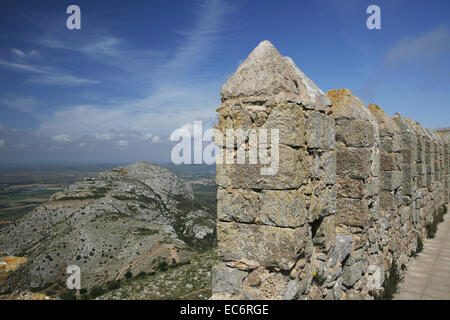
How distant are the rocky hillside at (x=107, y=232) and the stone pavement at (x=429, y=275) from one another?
56.6 ft

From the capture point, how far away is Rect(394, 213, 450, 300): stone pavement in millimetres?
4680

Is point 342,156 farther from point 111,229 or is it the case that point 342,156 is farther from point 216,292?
point 111,229

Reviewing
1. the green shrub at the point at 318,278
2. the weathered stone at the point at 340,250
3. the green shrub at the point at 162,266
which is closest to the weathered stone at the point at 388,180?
→ the weathered stone at the point at 340,250

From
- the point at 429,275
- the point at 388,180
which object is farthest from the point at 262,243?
the point at 429,275

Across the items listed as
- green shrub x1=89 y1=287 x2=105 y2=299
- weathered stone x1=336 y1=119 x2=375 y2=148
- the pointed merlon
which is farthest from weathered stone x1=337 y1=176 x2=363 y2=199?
green shrub x1=89 y1=287 x2=105 y2=299

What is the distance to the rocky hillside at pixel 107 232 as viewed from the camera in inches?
911

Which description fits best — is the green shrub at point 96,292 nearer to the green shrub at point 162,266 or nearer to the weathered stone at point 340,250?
the green shrub at point 162,266

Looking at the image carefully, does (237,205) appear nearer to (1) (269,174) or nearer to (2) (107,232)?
(1) (269,174)

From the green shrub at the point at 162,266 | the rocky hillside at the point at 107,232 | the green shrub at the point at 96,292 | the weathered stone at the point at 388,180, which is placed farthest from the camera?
the rocky hillside at the point at 107,232

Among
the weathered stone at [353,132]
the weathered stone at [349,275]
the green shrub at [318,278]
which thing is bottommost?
the weathered stone at [349,275]

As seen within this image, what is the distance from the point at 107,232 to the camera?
27.4m

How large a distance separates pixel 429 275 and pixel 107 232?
89.4ft

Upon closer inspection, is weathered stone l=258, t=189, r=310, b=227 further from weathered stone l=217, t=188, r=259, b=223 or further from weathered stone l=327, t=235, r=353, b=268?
weathered stone l=327, t=235, r=353, b=268

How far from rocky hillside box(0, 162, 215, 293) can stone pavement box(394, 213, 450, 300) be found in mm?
17250
